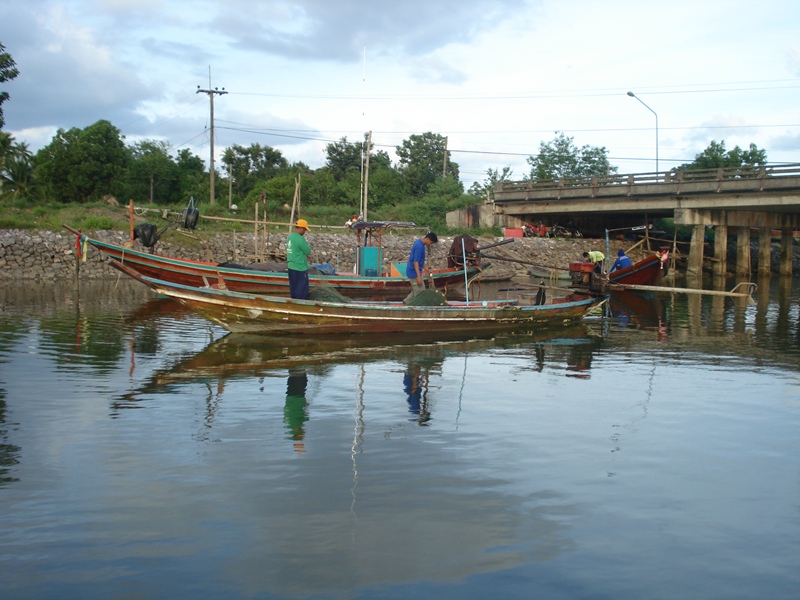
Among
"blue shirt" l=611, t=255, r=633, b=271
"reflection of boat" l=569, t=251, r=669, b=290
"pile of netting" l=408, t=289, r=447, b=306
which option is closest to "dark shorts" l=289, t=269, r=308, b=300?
"pile of netting" l=408, t=289, r=447, b=306

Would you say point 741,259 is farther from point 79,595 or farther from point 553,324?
point 79,595

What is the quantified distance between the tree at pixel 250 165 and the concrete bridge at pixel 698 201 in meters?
18.6

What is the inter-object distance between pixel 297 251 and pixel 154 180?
35.3 meters

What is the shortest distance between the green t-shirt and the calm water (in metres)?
1.81

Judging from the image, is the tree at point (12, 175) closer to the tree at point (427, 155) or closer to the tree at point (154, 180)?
the tree at point (154, 180)

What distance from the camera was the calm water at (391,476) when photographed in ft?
15.7

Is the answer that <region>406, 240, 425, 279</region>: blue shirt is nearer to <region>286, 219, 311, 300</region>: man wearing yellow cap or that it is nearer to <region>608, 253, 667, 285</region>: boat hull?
<region>286, 219, 311, 300</region>: man wearing yellow cap

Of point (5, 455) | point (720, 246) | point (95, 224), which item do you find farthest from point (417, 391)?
point (720, 246)

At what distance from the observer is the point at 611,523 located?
5.57m

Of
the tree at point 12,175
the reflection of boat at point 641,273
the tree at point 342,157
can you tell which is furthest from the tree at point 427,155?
the reflection of boat at point 641,273

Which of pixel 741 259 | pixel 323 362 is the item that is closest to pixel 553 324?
pixel 323 362

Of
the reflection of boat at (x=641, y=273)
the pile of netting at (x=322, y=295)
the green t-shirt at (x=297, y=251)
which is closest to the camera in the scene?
the green t-shirt at (x=297, y=251)

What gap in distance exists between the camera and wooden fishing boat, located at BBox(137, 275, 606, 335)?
13.2 m

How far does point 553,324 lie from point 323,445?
9.88 metres
